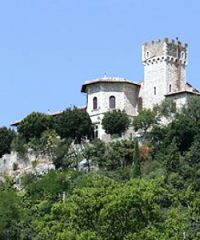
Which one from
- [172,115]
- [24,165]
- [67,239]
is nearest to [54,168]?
[24,165]

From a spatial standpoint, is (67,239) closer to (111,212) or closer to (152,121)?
(111,212)

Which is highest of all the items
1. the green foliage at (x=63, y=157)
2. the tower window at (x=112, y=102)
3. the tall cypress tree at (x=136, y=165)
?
the tower window at (x=112, y=102)

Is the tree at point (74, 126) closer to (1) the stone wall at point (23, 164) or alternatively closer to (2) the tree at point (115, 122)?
(2) the tree at point (115, 122)

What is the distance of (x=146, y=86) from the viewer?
96.6m

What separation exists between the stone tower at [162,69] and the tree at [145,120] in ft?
15.4

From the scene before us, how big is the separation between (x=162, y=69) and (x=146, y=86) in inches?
72.0

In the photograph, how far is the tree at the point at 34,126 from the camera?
9419 cm

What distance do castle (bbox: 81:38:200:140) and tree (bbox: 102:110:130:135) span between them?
2372 millimetres

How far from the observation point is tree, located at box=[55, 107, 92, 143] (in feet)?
302

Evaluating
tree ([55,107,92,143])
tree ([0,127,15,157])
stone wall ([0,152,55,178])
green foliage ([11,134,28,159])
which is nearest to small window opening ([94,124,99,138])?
tree ([55,107,92,143])

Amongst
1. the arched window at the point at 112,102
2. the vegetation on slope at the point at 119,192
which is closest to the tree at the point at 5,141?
the vegetation on slope at the point at 119,192

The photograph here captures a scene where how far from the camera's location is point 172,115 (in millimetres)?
91188

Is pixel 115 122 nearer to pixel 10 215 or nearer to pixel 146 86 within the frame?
pixel 146 86

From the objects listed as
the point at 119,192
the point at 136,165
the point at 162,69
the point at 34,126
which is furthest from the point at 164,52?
the point at 119,192
